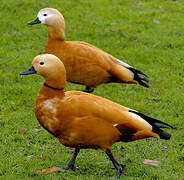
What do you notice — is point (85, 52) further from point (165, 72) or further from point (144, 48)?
point (144, 48)

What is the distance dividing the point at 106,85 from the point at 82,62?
69.3 inches

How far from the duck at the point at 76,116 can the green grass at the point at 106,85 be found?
522mm

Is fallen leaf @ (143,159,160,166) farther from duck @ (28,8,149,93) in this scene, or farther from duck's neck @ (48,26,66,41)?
duck's neck @ (48,26,66,41)

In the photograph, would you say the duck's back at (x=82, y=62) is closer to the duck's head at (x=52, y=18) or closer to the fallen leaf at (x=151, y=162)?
the duck's head at (x=52, y=18)

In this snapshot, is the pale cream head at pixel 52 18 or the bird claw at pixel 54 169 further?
the pale cream head at pixel 52 18

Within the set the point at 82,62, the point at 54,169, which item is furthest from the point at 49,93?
the point at 82,62

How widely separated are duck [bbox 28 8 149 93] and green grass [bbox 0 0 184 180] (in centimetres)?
83

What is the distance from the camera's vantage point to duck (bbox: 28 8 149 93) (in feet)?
21.8

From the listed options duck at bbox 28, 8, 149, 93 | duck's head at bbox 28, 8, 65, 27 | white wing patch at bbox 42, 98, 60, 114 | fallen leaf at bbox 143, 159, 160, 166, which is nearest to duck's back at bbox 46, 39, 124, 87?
duck at bbox 28, 8, 149, 93

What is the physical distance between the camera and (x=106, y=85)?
27.2 feet

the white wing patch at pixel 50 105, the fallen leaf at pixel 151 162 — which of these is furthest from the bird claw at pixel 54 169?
the fallen leaf at pixel 151 162

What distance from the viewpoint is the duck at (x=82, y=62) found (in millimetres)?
6641

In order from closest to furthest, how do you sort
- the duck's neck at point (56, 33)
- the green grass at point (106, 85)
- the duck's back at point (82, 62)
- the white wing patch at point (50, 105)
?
the white wing patch at point (50, 105) → the green grass at point (106, 85) → the duck's back at point (82, 62) → the duck's neck at point (56, 33)

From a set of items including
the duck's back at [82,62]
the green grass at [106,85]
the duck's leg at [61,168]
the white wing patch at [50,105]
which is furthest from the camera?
the duck's back at [82,62]
